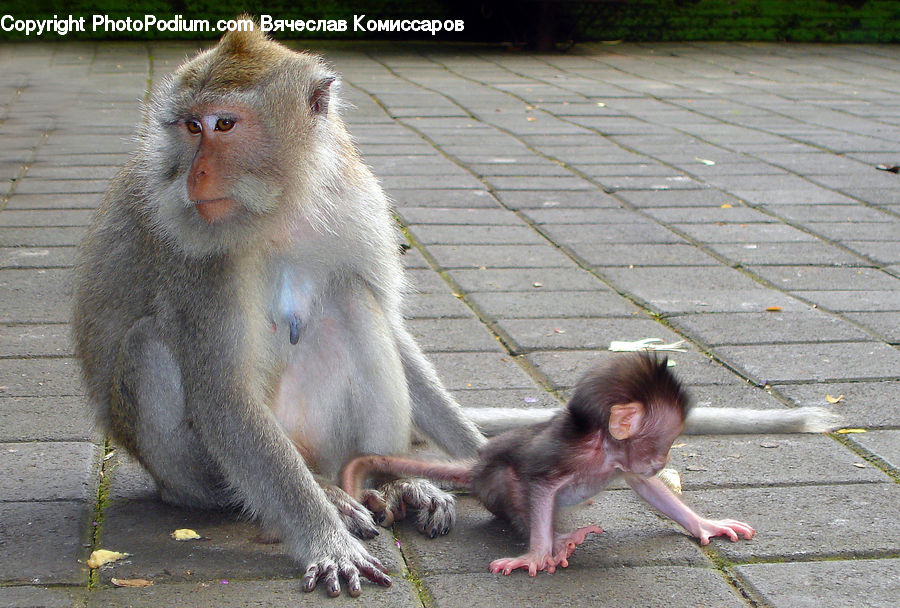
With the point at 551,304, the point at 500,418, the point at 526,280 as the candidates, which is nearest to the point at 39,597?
the point at 500,418

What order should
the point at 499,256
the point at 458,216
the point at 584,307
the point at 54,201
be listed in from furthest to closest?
the point at 54,201 → the point at 458,216 → the point at 499,256 → the point at 584,307

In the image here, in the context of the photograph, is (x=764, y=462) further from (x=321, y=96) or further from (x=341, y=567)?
(x=321, y=96)

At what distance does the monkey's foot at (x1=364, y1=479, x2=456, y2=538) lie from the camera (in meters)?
3.04

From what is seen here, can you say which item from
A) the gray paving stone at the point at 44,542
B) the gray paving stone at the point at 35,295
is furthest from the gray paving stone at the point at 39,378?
the gray paving stone at the point at 44,542

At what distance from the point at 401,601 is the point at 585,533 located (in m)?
0.54

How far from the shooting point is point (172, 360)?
3.00 m

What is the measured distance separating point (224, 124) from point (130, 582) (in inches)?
43.7

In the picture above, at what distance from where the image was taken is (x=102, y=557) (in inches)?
111

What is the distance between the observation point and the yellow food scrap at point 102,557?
110 inches

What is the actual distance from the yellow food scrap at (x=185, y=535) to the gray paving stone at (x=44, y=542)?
221 mm

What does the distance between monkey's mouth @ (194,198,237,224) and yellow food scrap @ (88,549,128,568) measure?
0.85 meters

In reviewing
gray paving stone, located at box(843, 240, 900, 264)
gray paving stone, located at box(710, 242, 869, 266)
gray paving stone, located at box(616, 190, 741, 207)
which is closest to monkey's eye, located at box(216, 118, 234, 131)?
gray paving stone, located at box(710, 242, 869, 266)

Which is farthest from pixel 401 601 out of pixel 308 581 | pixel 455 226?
pixel 455 226

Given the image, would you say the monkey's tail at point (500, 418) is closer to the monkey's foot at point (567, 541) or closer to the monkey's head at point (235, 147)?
the monkey's foot at point (567, 541)
